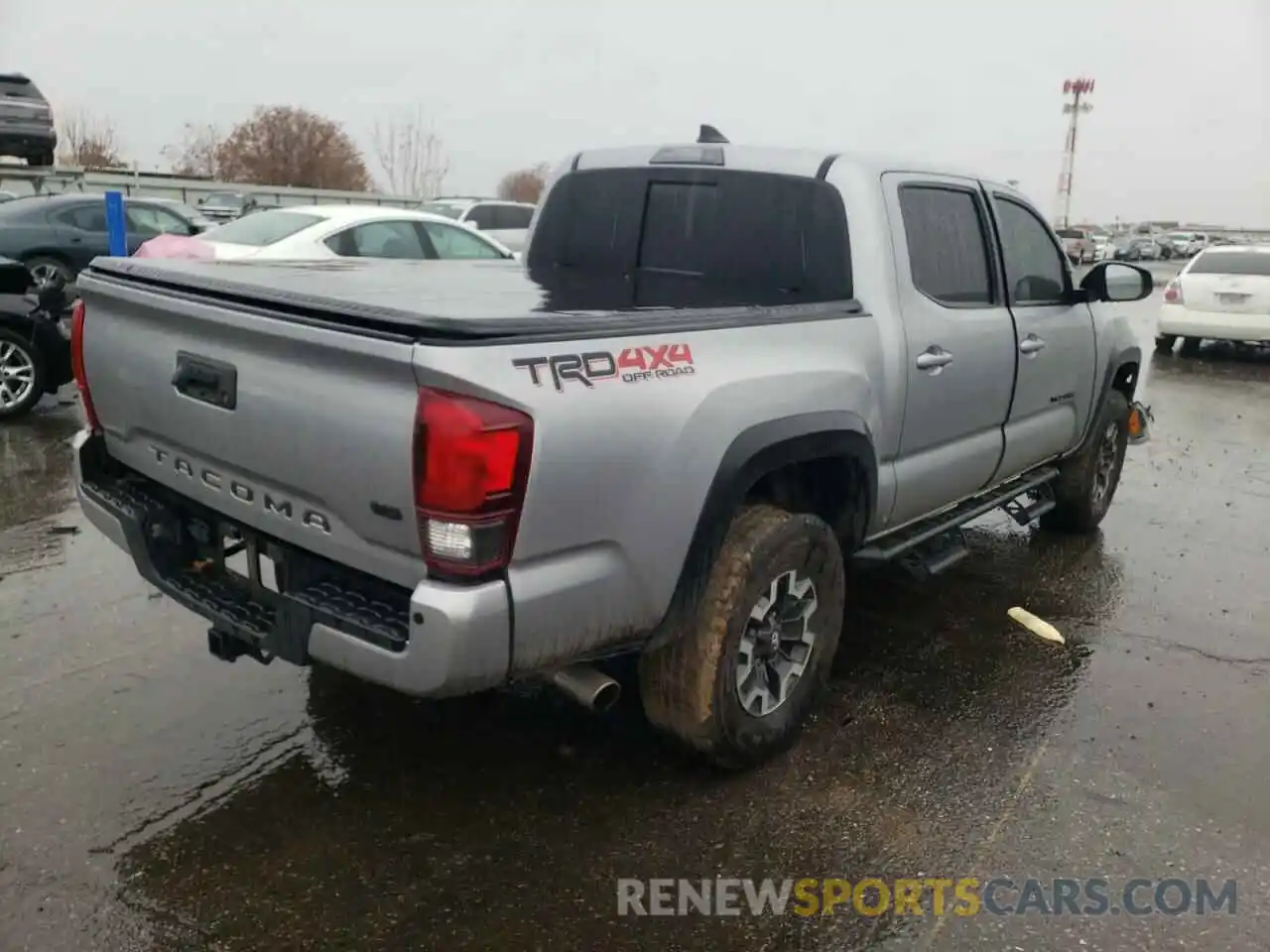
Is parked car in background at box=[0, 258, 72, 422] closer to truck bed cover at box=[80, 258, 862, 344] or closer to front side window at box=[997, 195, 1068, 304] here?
truck bed cover at box=[80, 258, 862, 344]

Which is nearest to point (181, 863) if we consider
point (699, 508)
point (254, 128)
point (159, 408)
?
point (159, 408)

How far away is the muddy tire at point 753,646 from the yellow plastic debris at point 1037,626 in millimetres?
1524

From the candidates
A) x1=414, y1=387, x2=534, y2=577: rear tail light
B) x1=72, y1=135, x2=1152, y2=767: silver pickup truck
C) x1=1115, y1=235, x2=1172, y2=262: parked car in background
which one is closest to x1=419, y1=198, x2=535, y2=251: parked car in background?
x1=72, y1=135, x2=1152, y2=767: silver pickup truck

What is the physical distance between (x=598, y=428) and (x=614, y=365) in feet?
0.59

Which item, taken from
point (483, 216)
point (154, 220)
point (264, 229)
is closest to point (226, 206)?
point (483, 216)

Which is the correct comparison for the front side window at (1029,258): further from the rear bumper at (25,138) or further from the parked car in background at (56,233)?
the rear bumper at (25,138)

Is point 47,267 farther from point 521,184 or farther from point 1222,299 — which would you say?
point 521,184

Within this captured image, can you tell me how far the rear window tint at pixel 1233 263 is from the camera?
14.1 m

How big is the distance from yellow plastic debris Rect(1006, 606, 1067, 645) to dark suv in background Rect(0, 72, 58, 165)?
1793 cm

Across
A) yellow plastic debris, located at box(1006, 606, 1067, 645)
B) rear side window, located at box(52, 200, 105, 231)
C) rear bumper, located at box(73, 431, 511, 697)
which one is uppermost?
rear side window, located at box(52, 200, 105, 231)

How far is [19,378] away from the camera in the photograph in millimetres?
7938

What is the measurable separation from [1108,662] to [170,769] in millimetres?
3604

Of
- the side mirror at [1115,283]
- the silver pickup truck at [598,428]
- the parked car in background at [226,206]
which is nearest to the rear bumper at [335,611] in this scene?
the silver pickup truck at [598,428]

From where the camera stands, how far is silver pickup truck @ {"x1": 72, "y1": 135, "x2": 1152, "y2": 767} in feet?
8.11
